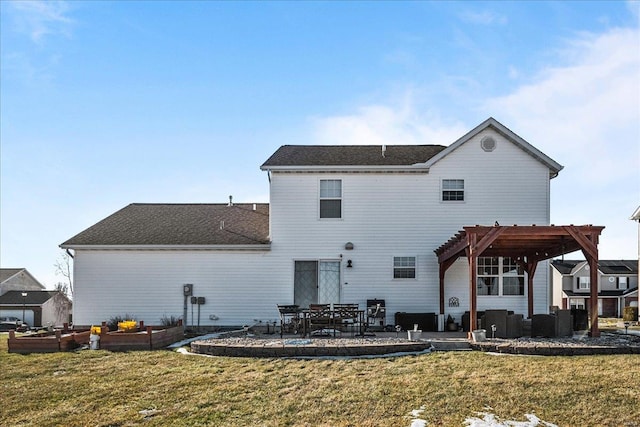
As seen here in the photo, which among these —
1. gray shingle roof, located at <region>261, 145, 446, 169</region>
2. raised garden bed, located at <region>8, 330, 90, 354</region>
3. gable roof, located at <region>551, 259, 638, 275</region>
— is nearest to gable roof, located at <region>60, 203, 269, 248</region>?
gray shingle roof, located at <region>261, 145, 446, 169</region>

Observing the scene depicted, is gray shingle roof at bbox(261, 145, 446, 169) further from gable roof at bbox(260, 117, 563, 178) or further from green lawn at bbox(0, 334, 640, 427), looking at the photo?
green lawn at bbox(0, 334, 640, 427)

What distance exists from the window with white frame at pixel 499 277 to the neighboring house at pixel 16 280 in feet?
145

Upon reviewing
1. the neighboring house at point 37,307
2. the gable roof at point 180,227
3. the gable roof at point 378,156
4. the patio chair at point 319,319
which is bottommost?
the neighboring house at point 37,307

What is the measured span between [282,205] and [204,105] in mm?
3946

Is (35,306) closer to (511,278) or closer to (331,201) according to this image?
(331,201)

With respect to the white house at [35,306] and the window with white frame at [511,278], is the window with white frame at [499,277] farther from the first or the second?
the white house at [35,306]

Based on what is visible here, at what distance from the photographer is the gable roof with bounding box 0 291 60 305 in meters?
48.1

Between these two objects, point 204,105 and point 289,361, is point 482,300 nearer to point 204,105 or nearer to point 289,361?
point 289,361

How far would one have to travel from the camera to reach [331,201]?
1920 cm

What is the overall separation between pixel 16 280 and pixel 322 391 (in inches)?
1990

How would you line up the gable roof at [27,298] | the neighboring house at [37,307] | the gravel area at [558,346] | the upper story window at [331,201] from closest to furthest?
the gravel area at [558,346] < the upper story window at [331,201] < the neighboring house at [37,307] < the gable roof at [27,298]

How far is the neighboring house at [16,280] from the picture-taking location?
51750 millimetres

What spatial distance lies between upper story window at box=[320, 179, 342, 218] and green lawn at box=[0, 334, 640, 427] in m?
7.05

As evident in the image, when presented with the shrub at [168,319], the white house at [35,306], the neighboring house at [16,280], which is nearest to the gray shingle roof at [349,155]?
the shrub at [168,319]
